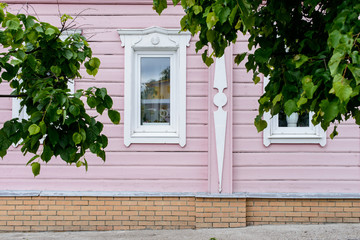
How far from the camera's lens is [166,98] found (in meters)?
5.82

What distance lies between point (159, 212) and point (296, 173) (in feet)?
7.41

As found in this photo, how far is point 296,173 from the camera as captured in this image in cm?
559

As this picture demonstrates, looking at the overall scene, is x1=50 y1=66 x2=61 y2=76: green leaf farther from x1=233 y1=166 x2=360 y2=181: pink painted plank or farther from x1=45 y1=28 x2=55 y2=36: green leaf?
x1=233 y1=166 x2=360 y2=181: pink painted plank

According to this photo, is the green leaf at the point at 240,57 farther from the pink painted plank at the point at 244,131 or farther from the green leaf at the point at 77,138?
the pink painted plank at the point at 244,131

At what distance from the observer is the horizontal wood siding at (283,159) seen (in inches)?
219

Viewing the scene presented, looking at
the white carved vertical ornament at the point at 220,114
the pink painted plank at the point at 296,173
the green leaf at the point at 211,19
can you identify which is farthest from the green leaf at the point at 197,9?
the pink painted plank at the point at 296,173

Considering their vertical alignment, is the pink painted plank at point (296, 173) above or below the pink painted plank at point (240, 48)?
below

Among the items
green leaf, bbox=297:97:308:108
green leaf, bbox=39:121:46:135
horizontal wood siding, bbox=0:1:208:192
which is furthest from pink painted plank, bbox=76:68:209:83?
green leaf, bbox=297:97:308:108

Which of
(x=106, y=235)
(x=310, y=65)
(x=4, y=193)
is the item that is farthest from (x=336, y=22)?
(x=4, y=193)

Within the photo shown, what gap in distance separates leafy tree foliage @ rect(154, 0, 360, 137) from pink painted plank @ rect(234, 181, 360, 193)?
314 cm

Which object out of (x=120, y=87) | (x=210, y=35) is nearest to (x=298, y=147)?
(x=120, y=87)

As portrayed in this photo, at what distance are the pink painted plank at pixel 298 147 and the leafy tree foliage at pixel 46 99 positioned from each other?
329cm

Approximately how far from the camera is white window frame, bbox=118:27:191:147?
18.3ft

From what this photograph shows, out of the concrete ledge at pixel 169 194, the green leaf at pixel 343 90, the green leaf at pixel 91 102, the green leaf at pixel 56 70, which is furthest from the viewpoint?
the concrete ledge at pixel 169 194
